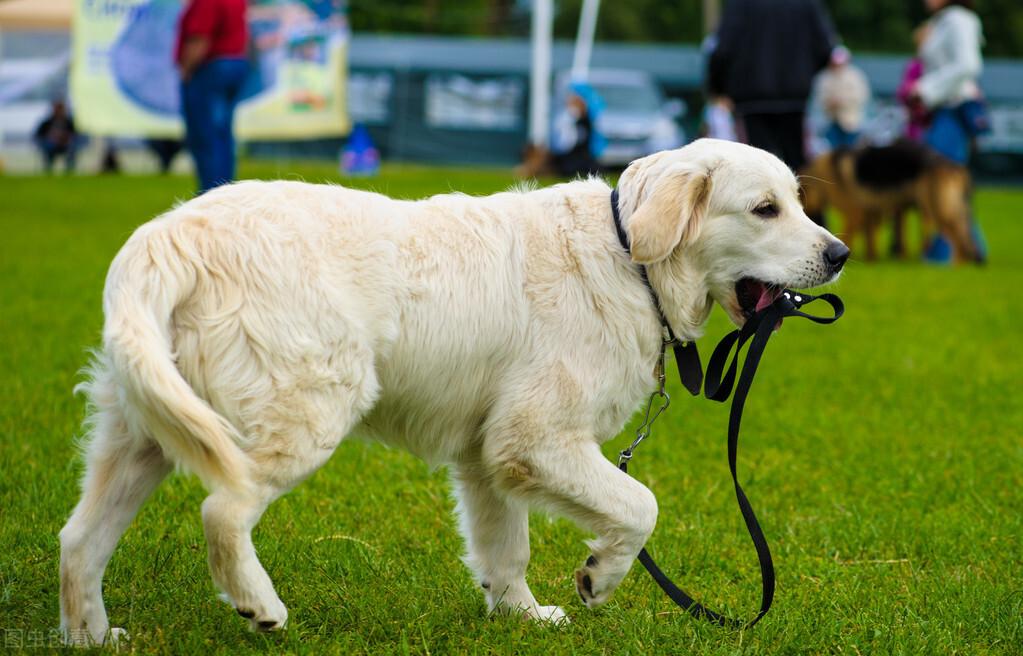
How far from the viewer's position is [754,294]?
355 centimetres

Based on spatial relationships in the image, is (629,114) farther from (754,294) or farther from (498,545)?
(498,545)

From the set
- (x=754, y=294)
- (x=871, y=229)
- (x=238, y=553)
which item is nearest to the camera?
(x=238, y=553)

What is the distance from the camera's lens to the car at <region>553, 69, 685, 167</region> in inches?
1170

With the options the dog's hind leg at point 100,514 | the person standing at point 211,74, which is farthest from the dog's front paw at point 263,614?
the person standing at point 211,74

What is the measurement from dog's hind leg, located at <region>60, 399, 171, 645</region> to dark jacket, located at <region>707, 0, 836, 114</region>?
27.9 feet

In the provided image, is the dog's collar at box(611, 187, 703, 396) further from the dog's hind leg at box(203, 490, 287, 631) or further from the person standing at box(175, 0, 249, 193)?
the person standing at box(175, 0, 249, 193)

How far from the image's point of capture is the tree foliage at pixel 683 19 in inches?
2015

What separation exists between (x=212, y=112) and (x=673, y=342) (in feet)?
25.7

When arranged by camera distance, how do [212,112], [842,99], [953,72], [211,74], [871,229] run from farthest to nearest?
[842,99] → [871,229] → [953,72] → [212,112] → [211,74]

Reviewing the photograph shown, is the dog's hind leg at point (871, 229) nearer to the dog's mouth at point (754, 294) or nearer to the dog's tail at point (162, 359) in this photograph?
the dog's mouth at point (754, 294)

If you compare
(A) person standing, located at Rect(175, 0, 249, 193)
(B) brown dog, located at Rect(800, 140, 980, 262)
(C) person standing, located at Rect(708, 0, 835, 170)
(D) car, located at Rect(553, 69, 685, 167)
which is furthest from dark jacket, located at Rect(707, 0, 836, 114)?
(D) car, located at Rect(553, 69, 685, 167)

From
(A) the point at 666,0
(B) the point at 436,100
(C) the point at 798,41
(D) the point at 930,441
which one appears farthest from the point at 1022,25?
(D) the point at 930,441

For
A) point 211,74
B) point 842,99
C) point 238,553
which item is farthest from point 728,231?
point 842,99

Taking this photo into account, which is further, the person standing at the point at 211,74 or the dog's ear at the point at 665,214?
the person standing at the point at 211,74
